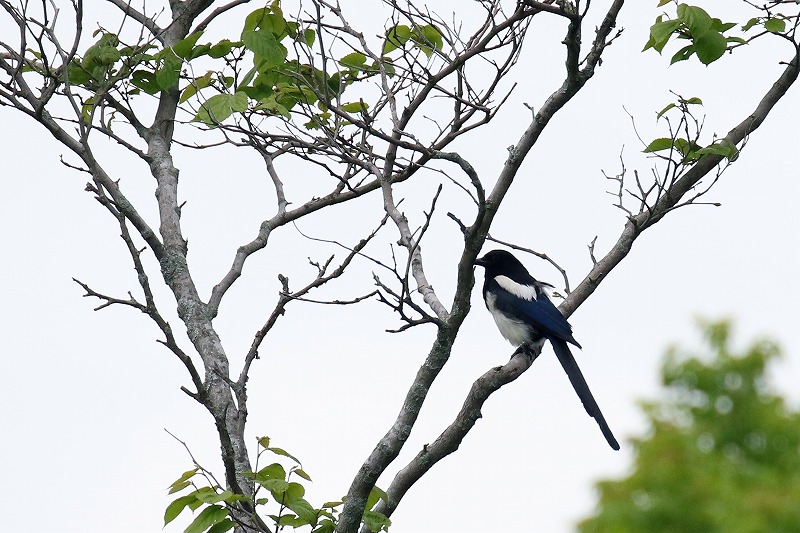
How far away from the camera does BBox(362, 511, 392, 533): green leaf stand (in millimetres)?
5613

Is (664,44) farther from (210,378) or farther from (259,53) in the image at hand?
(210,378)

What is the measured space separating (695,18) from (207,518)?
299cm

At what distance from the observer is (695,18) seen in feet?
19.0

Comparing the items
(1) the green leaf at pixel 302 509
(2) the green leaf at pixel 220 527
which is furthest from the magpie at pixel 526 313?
(2) the green leaf at pixel 220 527

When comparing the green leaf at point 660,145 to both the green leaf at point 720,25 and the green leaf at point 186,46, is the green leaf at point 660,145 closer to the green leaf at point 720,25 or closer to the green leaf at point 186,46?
the green leaf at point 720,25

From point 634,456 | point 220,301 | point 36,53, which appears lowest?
point 634,456

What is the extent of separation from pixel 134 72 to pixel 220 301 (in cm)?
129

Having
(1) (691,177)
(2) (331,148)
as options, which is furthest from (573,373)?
(2) (331,148)

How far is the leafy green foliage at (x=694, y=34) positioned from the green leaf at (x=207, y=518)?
109 inches

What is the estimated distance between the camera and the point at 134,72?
22.7 feet

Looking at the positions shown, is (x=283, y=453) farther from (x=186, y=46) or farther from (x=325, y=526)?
(x=186, y=46)

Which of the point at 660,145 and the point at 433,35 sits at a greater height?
the point at 433,35

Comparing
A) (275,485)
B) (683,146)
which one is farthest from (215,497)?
(683,146)

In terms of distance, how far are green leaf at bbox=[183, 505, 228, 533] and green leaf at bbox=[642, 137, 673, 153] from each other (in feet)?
8.79
